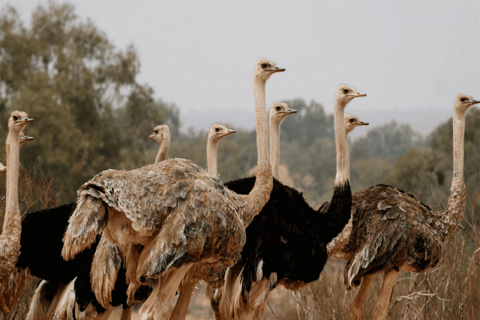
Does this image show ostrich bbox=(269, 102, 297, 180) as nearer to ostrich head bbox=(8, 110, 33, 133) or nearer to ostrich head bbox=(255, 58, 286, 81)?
ostrich head bbox=(255, 58, 286, 81)

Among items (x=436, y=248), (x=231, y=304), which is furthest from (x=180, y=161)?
(x=436, y=248)

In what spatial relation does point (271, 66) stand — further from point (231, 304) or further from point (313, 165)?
point (313, 165)

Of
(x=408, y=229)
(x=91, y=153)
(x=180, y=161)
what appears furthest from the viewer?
(x=91, y=153)

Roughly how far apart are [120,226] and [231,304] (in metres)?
1.67

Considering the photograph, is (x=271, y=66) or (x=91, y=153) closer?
(x=271, y=66)

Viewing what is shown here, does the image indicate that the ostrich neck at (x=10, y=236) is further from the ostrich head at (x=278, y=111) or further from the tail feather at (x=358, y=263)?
the tail feather at (x=358, y=263)

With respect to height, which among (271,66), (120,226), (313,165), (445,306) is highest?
(271,66)

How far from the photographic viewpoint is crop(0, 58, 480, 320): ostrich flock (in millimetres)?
3811

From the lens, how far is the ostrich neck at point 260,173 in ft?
15.4

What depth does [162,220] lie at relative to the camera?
389 centimetres

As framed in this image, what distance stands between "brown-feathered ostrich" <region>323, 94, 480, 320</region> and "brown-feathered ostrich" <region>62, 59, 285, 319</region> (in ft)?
5.47

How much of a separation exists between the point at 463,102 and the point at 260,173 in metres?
2.87

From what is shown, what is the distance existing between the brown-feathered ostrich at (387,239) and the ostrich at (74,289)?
81.4 inches

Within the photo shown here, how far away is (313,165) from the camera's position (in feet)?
121
